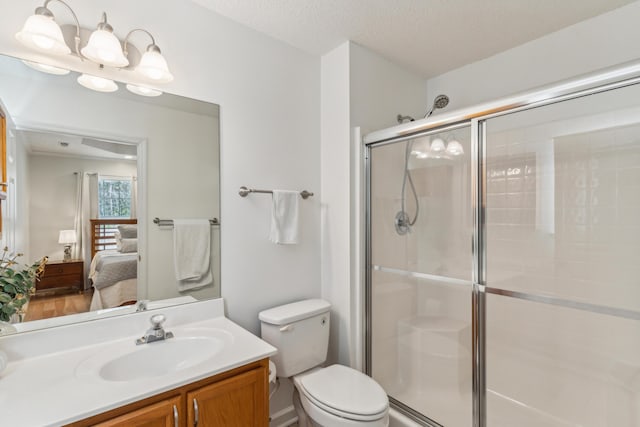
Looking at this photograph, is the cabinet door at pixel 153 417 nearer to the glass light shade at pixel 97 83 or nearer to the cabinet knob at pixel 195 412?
the cabinet knob at pixel 195 412

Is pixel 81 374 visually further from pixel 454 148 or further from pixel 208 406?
pixel 454 148

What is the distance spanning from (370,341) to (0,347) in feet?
5.76

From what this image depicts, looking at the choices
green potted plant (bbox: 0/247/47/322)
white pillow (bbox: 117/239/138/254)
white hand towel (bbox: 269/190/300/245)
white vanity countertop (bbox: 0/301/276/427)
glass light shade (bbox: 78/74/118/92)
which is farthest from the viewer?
white hand towel (bbox: 269/190/300/245)

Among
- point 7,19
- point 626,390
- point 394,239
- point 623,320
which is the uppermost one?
point 7,19

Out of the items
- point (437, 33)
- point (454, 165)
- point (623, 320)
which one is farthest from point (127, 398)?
point (437, 33)

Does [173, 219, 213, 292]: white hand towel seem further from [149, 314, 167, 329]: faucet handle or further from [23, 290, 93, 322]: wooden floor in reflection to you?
[23, 290, 93, 322]: wooden floor in reflection

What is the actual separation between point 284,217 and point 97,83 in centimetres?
107

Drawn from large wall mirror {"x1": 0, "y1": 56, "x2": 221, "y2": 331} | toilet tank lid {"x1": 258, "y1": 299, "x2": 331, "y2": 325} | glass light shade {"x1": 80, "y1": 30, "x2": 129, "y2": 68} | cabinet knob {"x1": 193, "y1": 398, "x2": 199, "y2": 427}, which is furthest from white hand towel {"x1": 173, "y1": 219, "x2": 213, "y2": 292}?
glass light shade {"x1": 80, "y1": 30, "x2": 129, "y2": 68}

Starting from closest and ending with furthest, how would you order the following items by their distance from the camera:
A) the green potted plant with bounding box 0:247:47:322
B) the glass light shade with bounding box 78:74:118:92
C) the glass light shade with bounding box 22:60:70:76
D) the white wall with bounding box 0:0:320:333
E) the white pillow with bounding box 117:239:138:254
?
the green potted plant with bounding box 0:247:47:322 → the glass light shade with bounding box 22:60:70:76 → the glass light shade with bounding box 78:74:118:92 → the white pillow with bounding box 117:239:138:254 → the white wall with bounding box 0:0:320:333

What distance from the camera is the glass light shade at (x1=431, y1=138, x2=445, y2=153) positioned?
177 cm

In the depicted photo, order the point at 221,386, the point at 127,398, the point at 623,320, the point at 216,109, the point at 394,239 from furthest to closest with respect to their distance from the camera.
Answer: the point at 394,239 < the point at 216,109 < the point at 623,320 < the point at 221,386 < the point at 127,398

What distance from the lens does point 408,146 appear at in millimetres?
1897

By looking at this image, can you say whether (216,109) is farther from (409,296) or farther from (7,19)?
(409,296)

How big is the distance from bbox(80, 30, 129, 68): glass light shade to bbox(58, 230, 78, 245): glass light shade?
715mm
